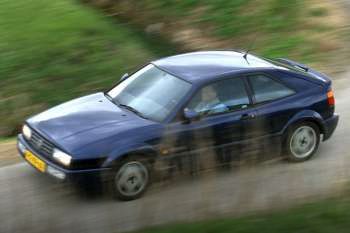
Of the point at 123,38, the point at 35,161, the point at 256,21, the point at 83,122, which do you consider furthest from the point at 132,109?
the point at 256,21

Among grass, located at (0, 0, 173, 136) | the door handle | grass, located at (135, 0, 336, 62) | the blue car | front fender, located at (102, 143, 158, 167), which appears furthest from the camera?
grass, located at (135, 0, 336, 62)

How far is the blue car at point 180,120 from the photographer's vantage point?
→ 735 centimetres

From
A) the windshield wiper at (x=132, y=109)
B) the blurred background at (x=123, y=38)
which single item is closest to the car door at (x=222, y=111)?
the windshield wiper at (x=132, y=109)

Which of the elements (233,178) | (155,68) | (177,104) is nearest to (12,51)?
(155,68)

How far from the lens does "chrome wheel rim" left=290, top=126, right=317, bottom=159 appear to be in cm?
884

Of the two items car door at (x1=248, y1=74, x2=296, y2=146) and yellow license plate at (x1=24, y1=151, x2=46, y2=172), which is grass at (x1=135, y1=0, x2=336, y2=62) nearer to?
car door at (x1=248, y1=74, x2=296, y2=146)

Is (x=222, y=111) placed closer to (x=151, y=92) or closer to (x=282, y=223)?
(x=151, y=92)

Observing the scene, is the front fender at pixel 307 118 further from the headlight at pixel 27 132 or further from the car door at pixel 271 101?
the headlight at pixel 27 132

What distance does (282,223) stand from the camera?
227 inches

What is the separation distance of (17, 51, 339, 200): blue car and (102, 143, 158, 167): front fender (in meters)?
0.01

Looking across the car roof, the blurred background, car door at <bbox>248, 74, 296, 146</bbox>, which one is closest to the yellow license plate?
the blurred background

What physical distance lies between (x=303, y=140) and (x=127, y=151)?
268 cm

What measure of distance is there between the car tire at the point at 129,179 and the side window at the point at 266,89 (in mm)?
1995

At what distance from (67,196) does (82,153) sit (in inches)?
30.8
